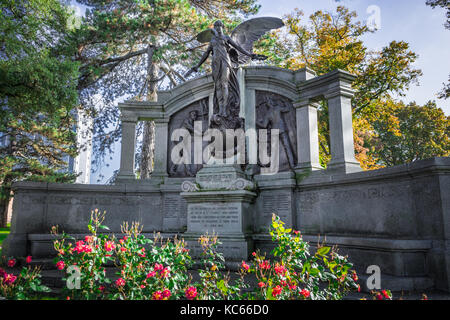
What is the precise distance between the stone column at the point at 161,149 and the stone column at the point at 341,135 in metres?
4.85

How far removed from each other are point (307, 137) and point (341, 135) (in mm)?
875

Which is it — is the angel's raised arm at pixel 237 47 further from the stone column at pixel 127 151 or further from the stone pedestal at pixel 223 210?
the stone column at pixel 127 151

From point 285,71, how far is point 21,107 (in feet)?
28.8

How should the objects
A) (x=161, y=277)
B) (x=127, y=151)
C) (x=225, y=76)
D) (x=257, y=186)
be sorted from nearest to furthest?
(x=161, y=277), (x=257, y=186), (x=225, y=76), (x=127, y=151)

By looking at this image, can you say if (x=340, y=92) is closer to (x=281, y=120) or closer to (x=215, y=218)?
(x=281, y=120)

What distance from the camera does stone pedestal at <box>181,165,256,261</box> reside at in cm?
710

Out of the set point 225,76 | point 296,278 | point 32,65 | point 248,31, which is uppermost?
point 248,31

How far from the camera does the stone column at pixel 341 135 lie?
24.1 feet

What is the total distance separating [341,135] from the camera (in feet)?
24.7

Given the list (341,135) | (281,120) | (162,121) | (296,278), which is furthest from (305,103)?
(296,278)

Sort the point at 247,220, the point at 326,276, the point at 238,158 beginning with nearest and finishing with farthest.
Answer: the point at 326,276 → the point at 247,220 → the point at 238,158

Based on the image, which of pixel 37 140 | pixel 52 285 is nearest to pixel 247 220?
pixel 52 285

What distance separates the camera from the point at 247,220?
7.56 meters
